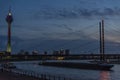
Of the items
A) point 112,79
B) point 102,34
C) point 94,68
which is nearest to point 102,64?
point 94,68

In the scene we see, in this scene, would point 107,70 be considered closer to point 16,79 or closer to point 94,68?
point 94,68

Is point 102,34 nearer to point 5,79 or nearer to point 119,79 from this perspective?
point 119,79

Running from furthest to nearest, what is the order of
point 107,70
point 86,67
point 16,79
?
1. point 86,67
2. point 107,70
3. point 16,79

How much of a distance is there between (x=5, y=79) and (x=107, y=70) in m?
83.5

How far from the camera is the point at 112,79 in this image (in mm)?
91812

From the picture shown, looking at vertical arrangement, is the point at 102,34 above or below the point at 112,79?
above

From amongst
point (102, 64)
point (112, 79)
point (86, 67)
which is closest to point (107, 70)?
point (102, 64)

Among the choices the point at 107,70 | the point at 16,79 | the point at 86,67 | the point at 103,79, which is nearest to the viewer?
the point at 16,79

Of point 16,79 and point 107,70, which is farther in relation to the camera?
point 107,70

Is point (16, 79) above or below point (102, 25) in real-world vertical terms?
below

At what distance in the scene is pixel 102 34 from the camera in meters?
152

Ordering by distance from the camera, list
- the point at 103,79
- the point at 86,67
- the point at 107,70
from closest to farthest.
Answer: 1. the point at 103,79
2. the point at 107,70
3. the point at 86,67

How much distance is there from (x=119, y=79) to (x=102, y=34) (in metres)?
62.1

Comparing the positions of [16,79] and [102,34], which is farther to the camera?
[102,34]
